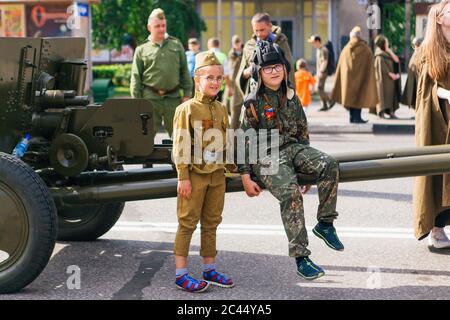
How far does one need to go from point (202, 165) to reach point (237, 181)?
0.30m

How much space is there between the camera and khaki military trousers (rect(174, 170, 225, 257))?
5.10m

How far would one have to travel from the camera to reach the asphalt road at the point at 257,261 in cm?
510

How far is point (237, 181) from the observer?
5.26 meters

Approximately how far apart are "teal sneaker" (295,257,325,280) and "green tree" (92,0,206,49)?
978 inches

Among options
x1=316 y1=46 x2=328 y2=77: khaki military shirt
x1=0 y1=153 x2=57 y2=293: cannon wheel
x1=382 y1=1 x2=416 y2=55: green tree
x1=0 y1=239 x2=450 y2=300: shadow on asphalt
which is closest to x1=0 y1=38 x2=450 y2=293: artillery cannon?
x1=0 y1=153 x2=57 y2=293: cannon wheel

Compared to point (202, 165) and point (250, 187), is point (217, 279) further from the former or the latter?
point (202, 165)

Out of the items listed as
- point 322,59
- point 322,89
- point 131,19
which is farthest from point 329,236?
point 131,19

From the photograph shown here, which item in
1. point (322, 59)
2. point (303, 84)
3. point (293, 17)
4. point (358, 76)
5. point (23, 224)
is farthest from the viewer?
point (293, 17)

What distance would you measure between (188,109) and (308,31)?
40055 millimetres

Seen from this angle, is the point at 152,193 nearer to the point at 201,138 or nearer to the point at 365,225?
the point at 201,138

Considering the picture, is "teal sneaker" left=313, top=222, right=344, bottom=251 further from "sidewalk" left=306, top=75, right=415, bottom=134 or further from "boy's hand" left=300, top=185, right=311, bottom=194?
"sidewalk" left=306, top=75, right=415, bottom=134

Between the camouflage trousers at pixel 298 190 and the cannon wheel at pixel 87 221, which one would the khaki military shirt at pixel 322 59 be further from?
the camouflage trousers at pixel 298 190

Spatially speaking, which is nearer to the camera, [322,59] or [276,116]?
[276,116]

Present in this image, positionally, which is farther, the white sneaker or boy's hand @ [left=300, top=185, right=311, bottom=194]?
the white sneaker
